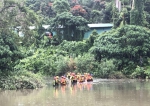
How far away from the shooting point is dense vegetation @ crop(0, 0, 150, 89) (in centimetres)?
2200

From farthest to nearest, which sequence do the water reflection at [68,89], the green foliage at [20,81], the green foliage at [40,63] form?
the green foliage at [40,63] → the green foliage at [20,81] → the water reflection at [68,89]

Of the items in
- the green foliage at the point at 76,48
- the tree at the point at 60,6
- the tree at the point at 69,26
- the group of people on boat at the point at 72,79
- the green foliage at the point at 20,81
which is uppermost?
the tree at the point at 60,6

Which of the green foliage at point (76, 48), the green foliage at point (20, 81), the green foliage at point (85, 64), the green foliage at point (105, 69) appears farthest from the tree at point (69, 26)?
the green foliage at point (20, 81)

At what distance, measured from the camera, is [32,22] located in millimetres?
23828

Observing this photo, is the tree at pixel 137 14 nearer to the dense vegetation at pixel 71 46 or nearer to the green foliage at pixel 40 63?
the dense vegetation at pixel 71 46

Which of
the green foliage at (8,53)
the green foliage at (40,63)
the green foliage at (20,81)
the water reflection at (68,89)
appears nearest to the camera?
the water reflection at (68,89)

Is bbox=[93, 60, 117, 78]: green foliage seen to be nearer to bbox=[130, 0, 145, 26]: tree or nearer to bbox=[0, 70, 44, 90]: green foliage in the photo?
bbox=[130, 0, 145, 26]: tree

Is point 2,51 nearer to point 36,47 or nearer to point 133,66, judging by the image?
point 133,66

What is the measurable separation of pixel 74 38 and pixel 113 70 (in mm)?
11609

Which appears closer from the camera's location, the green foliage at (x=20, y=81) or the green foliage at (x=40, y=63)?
the green foliage at (x=20, y=81)

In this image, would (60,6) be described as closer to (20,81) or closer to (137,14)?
(137,14)

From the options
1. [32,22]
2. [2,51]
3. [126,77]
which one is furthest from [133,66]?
[2,51]

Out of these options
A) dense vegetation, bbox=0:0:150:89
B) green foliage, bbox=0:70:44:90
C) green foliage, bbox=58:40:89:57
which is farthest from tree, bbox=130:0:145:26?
green foliage, bbox=0:70:44:90

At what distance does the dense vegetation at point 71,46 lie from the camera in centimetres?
2200
